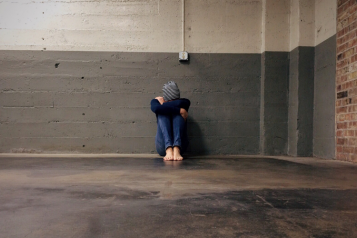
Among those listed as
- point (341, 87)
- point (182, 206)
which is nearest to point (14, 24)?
point (182, 206)

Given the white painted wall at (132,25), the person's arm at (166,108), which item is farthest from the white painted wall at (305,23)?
the person's arm at (166,108)

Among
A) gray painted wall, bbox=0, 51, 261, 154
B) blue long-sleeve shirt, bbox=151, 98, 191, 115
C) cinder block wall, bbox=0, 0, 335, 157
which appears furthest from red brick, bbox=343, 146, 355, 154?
blue long-sleeve shirt, bbox=151, 98, 191, 115

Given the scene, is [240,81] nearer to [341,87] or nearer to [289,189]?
[341,87]

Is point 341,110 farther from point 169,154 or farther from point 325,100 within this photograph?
point 169,154

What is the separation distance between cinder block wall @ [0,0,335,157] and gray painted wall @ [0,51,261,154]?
1cm

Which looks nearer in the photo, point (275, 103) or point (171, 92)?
point (171, 92)

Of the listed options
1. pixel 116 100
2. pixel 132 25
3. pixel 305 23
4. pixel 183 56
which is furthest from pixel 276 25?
pixel 116 100

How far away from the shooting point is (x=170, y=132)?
3.42 meters

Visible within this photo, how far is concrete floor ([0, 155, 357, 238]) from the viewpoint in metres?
1.00

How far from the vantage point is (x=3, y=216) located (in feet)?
3.77

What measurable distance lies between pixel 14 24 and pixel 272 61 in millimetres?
3874

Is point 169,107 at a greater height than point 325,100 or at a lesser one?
lesser

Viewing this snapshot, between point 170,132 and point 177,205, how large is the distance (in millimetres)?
2116

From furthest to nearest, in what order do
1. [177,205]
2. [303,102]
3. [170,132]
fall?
[303,102] → [170,132] → [177,205]
